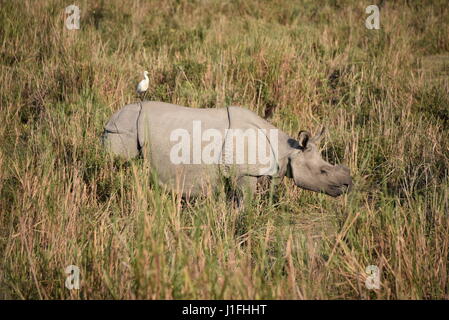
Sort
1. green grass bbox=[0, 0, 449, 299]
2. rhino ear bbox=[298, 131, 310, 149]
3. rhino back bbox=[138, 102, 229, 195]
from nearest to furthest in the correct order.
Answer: green grass bbox=[0, 0, 449, 299]
rhino ear bbox=[298, 131, 310, 149]
rhino back bbox=[138, 102, 229, 195]

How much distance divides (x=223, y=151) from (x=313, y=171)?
0.70 metres

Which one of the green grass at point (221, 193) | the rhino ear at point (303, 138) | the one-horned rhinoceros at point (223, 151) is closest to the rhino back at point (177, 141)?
the one-horned rhinoceros at point (223, 151)

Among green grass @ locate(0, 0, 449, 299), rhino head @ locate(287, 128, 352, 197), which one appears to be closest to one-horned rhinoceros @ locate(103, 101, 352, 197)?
rhino head @ locate(287, 128, 352, 197)

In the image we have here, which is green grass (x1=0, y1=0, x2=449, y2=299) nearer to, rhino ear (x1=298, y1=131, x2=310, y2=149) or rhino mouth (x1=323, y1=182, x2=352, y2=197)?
rhino mouth (x1=323, y1=182, x2=352, y2=197)

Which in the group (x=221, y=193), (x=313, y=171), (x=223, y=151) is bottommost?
(x=221, y=193)

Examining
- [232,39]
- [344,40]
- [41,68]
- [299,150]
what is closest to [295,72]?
[232,39]

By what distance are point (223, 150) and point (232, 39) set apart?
3792mm

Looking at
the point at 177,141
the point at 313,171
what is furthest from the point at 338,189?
the point at 177,141

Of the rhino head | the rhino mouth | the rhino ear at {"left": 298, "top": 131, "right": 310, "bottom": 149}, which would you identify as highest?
the rhino ear at {"left": 298, "top": 131, "right": 310, "bottom": 149}

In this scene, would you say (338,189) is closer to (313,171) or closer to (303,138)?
(313,171)

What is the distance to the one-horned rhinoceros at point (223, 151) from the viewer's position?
4.05 meters

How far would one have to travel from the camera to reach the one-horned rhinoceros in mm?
4055

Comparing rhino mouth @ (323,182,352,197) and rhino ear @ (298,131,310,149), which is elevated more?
rhino ear @ (298,131,310,149)

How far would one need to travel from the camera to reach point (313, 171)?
410 centimetres
